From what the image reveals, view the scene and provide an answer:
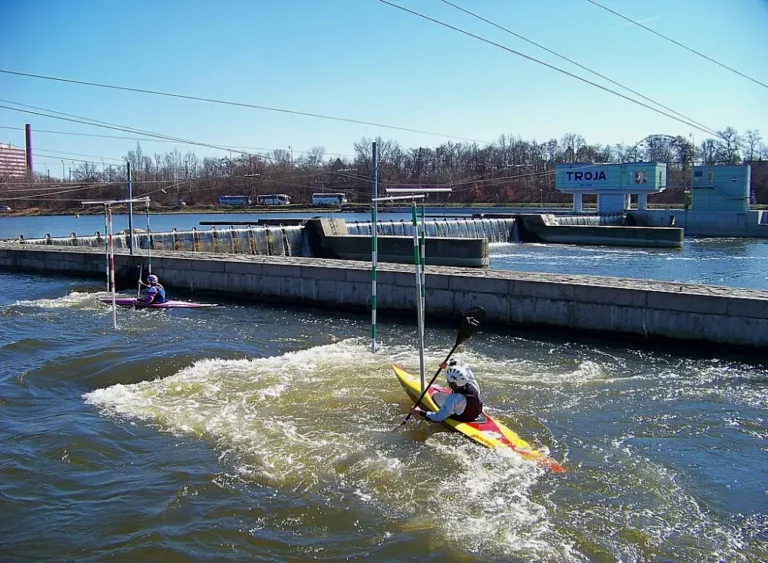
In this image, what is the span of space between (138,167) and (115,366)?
66.0m

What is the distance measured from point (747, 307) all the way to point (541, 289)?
13.5ft

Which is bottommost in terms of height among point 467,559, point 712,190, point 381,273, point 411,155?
point 467,559

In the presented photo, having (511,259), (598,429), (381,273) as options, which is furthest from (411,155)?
(598,429)

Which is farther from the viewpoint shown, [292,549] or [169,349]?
[169,349]

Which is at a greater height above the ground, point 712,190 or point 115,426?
point 712,190

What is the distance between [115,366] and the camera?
459 inches

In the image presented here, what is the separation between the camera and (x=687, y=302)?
42.8 ft

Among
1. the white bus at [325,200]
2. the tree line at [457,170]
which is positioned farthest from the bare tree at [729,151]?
the white bus at [325,200]

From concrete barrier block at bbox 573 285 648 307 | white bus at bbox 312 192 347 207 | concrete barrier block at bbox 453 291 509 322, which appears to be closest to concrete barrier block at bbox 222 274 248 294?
concrete barrier block at bbox 453 291 509 322

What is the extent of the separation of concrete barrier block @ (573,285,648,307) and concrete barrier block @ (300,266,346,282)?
6.26 meters

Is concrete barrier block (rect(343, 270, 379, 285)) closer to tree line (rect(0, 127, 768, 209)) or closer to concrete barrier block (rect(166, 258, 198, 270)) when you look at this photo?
concrete barrier block (rect(166, 258, 198, 270))

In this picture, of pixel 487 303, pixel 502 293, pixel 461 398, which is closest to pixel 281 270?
pixel 487 303

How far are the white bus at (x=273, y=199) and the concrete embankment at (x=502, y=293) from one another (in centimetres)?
5456

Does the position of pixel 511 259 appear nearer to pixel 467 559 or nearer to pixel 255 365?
pixel 255 365
